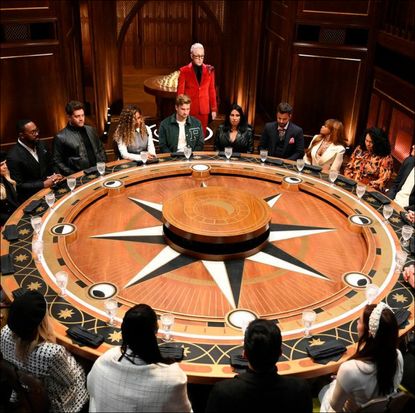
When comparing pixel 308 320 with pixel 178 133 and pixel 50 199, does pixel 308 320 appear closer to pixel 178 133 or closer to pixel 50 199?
pixel 50 199

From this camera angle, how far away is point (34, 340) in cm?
239

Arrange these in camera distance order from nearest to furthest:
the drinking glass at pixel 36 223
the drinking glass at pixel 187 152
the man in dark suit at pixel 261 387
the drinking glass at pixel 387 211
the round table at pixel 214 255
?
1. the man in dark suit at pixel 261 387
2. the round table at pixel 214 255
3. the drinking glass at pixel 36 223
4. the drinking glass at pixel 387 211
5. the drinking glass at pixel 187 152

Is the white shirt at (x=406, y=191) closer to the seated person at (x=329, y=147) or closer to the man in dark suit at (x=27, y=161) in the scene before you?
the seated person at (x=329, y=147)

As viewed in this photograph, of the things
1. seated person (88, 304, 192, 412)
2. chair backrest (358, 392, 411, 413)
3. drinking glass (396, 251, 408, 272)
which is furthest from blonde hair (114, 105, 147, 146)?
chair backrest (358, 392, 411, 413)

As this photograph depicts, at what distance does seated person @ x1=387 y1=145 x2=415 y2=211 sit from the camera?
14.8 ft

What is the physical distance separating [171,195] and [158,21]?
7899 mm

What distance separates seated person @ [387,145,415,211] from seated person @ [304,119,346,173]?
701mm

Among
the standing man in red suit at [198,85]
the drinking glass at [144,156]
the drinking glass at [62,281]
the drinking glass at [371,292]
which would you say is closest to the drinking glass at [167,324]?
the drinking glass at [62,281]

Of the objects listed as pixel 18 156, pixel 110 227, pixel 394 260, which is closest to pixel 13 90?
pixel 18 156

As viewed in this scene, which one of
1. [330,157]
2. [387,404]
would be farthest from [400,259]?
[330,157]

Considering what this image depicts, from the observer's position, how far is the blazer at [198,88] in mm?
6375

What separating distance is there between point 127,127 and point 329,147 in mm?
2110

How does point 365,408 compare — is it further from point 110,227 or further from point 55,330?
point 110,227

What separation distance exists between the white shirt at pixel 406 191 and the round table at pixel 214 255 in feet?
1.43
